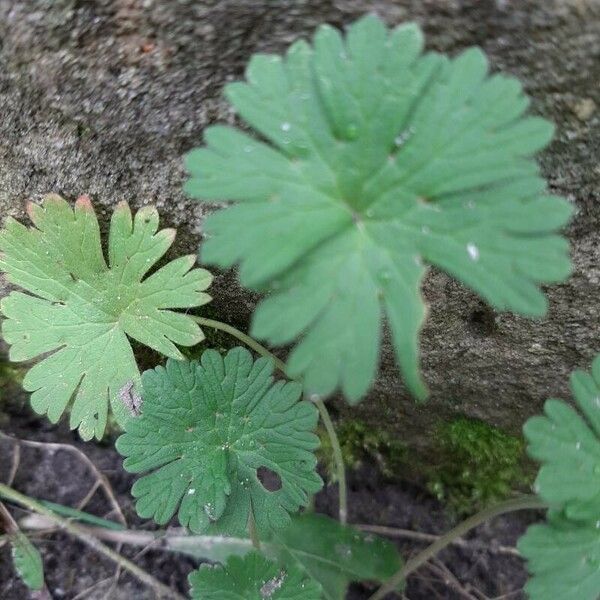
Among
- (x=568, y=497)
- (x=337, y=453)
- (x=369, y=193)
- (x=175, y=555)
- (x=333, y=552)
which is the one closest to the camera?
(x=369, y=193)

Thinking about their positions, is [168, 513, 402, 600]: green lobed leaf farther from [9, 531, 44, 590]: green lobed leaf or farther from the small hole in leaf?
→ [9, 531, 44, 590]: green lobed leaf

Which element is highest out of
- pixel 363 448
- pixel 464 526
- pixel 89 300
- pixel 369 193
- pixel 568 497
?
pixel 369 193

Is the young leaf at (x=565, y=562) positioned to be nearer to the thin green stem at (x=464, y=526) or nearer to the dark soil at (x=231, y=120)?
the thin green stem at (x=464, y=526)

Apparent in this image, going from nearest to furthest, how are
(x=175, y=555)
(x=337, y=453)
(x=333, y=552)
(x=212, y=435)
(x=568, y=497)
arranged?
(x=568, y=497) < (x=212, y=435) < (x=337, y=453) < (x=333, y=552) < (x=175, y=555)

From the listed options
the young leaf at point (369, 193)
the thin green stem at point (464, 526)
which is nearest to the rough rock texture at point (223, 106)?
the young leaf at point (369, 193)

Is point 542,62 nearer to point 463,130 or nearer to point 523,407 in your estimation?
point 463,130

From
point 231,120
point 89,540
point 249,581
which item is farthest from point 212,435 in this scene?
point 89,540

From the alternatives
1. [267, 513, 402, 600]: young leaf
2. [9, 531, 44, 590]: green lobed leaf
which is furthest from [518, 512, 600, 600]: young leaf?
[9, 531, 44, 590]: green lobed leaf

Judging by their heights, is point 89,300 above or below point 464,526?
above

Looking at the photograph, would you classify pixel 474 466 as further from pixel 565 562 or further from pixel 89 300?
pixel 89 300
